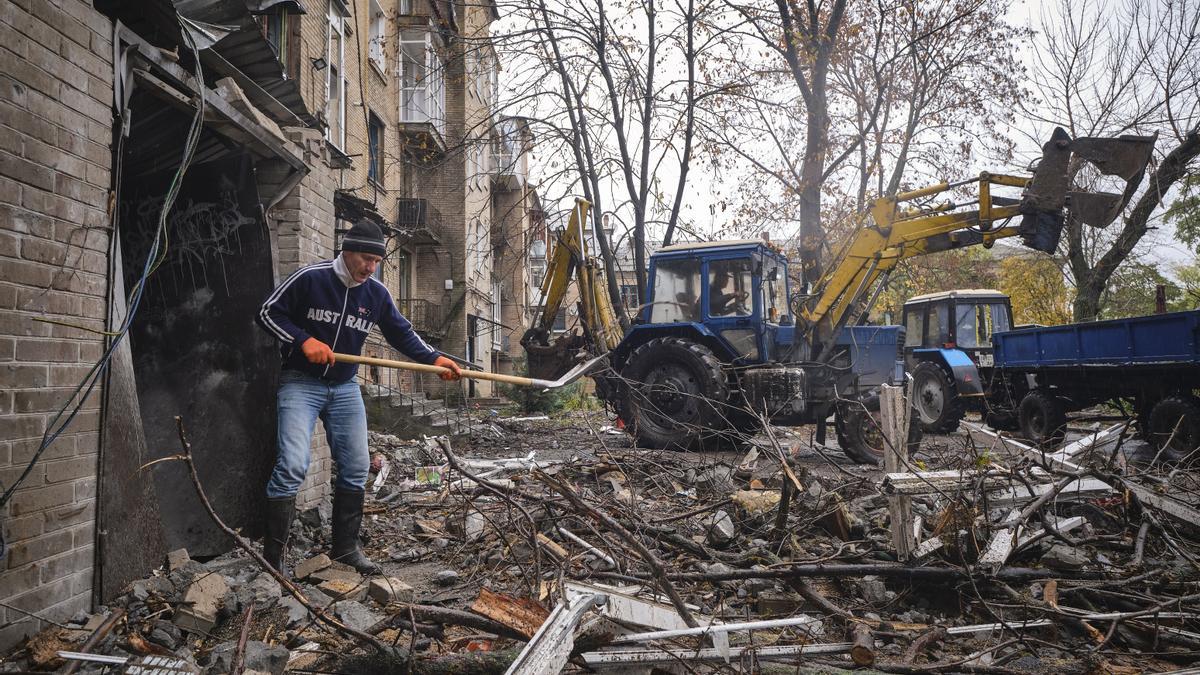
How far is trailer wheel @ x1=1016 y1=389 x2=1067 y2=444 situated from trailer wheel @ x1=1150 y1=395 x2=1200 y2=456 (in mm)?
2069

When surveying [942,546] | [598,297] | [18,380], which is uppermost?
[598,297]

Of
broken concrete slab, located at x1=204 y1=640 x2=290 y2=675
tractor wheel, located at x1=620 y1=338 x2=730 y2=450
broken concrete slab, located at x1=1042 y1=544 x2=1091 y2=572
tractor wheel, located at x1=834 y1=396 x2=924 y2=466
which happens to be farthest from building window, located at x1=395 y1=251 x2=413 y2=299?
broken concrete slab, located at x1=1042 y1=544 x2=1091 y2=572

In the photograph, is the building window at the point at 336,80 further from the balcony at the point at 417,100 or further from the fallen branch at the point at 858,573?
the fallen branch at the point at 858,573

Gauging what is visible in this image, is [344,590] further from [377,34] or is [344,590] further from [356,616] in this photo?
[377,34]

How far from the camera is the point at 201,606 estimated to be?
3014mm

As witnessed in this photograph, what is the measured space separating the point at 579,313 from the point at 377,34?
33.6ft

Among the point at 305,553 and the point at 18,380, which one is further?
the point at 305,553

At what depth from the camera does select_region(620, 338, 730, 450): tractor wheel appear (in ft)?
29.1

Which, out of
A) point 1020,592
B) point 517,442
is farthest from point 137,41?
point 517,442

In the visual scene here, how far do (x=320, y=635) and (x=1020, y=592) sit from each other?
11.0 ft

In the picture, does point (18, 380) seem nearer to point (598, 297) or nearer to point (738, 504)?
point (738, 504)

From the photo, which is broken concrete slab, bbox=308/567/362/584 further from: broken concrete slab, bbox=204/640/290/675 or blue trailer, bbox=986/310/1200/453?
blue trailer, bbox=986/310/1200/453

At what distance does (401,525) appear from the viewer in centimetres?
527

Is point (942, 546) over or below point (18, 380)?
below
